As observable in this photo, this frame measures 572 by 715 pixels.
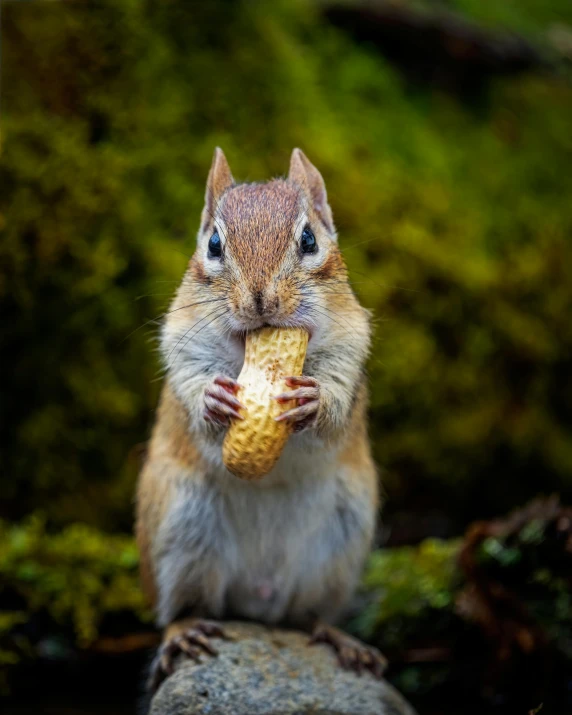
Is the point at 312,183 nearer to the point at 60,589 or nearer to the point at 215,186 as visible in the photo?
the point at 215,186

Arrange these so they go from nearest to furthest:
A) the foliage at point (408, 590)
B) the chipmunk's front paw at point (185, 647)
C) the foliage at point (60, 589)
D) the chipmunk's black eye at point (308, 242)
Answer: the chipmunk's black eye at point (308, 242) < the chipmunk's front paw at point (185, 647) < the foliage at point (60, 589) < the foliage at point (408, 590)

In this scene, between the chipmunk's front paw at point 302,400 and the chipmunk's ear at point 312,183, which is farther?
the chipmunk's ear at point 312,183

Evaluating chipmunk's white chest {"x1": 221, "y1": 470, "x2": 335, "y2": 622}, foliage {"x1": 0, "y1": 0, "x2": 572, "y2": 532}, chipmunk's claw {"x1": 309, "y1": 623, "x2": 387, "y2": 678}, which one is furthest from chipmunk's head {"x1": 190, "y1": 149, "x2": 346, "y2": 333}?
foliage {"x1": 0, "y1": 0, "x2": 572, "y2": 532}

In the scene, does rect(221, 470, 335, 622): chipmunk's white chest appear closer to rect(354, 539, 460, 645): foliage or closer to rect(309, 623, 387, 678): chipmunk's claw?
rect(309, 623, 387, 678): chipmunk's claw

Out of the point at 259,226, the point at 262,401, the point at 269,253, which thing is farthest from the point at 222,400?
the point at 259,226

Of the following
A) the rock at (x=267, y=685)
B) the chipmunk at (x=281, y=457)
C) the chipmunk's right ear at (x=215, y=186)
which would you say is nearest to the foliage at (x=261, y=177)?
the chipmunk at (x=281, y=457)

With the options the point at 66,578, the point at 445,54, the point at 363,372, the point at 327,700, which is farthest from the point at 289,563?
the point at 445,54

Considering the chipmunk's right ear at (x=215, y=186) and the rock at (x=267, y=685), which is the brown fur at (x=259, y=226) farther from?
the rock at (x=267, y=685)
